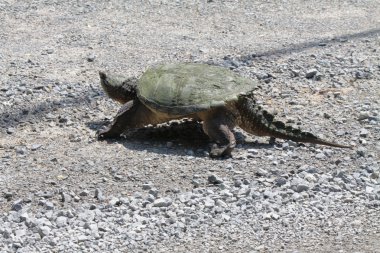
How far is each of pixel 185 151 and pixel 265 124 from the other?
28.9 inches

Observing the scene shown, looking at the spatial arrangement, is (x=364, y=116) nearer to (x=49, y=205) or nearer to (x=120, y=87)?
(x=120, y=87)

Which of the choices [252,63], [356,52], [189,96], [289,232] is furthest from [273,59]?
[289,232]

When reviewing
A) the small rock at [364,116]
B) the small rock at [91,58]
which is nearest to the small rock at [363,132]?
the small rock at [364,116]

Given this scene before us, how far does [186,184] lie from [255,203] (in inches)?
23.8

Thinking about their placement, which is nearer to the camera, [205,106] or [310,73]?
[205,106]

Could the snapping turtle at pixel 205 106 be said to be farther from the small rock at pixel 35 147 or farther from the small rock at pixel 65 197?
the small rock at pixel 65 197

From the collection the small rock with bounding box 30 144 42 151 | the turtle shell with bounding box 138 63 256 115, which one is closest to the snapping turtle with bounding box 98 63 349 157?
the turtle shell with bounding box 138 63 256 115

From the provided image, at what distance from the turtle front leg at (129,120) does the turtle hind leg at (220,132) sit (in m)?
0.58

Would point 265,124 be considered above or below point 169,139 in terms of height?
above

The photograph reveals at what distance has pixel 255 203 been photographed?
548 centimetres

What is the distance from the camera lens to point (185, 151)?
651 centimetres

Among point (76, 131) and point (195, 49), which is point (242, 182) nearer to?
point (76, 131)

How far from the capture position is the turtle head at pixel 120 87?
22.9 ft

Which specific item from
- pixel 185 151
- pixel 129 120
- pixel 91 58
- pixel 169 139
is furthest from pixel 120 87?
pixel 91 58
